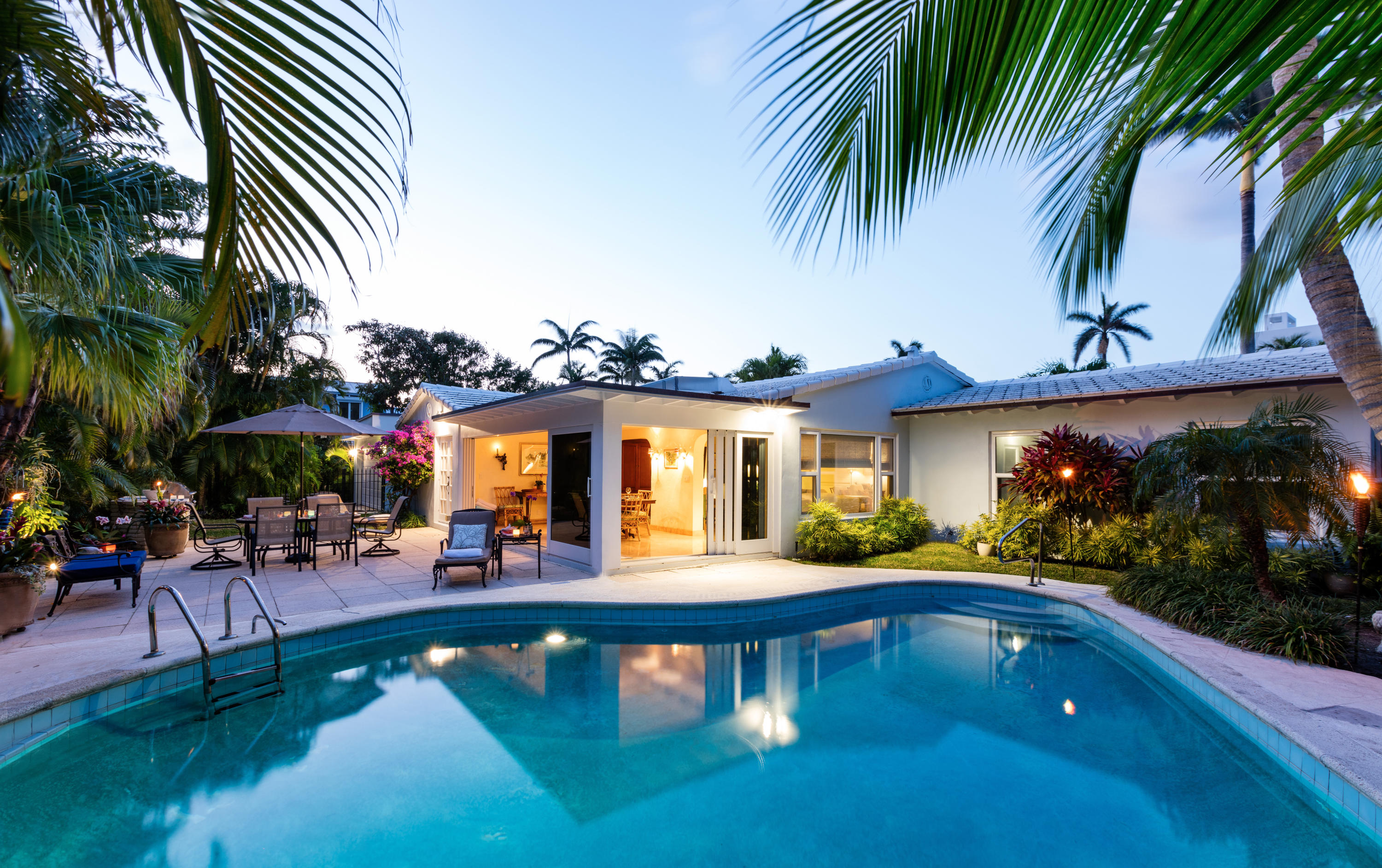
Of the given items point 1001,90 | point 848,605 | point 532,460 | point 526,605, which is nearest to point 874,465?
point 848,605

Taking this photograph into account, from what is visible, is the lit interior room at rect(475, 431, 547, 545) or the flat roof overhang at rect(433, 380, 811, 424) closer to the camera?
the flat roof overhang at rect(433, 380, 811, 424)

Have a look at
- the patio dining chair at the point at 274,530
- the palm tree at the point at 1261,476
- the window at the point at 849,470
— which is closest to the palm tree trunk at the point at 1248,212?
the palm tree at the point at 1261,476

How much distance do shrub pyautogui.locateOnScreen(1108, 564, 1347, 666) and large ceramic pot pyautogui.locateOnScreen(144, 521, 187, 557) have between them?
14.1 metres

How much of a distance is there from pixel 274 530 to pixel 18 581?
11.7ft

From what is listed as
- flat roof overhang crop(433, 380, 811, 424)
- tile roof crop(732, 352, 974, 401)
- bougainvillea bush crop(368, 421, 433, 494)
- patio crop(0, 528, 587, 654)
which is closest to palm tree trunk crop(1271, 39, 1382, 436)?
flat roof overhang crop(433, 380, 811, 424)

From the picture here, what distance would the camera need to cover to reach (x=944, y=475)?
1336cm

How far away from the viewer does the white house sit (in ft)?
32.6

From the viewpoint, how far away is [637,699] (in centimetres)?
598

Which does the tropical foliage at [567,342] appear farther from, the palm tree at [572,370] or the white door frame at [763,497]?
Result: the white door frame at [763,497]

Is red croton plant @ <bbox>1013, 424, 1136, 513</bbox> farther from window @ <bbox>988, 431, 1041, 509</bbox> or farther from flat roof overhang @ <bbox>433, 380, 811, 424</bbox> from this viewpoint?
flat roof overhang @ <bbox>433, 380, 811, 424</bbox>

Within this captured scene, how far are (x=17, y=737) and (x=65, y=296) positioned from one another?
3.86 metres

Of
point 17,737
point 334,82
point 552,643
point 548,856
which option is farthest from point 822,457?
point 334,82

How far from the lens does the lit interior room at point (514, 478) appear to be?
51.7ft

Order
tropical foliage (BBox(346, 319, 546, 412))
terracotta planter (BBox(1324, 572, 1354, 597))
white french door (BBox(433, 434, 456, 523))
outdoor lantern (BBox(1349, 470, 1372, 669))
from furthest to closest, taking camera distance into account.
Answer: tropical foliage (BBox(346, 319, 546, 412))
white french door (BBox(433, 434, 456, 523))
terracotta planter (BBox(1324, 572, 1354, 597))
outdoor lantern (BBox(1349, 470, 1372, 669))
